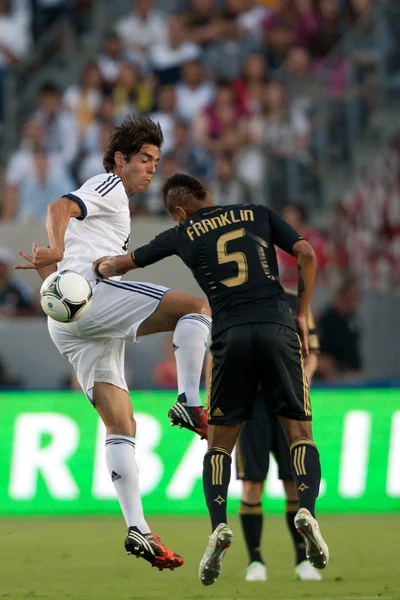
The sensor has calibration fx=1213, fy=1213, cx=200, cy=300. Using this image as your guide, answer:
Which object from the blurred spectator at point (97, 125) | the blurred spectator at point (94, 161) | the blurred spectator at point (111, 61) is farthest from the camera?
the blurred spectator at point (111, 61)

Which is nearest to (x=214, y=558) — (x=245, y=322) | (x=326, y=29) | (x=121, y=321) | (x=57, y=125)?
(x=245, y=322)

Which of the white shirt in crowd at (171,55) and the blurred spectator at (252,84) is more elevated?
the white shirt in crowd at (171,55)

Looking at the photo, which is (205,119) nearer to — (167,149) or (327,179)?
(167,149)

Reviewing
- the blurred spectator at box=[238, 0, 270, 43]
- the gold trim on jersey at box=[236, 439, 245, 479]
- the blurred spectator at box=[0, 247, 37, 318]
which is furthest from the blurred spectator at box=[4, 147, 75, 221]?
the gold trim on jersey at box=[236, 439, 245, 479]

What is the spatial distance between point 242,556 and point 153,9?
9971 mm

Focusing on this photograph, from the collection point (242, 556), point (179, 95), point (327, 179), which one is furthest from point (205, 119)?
point (242, 556)

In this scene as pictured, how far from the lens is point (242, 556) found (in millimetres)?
10383

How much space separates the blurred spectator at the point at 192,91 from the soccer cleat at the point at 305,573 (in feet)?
29.2

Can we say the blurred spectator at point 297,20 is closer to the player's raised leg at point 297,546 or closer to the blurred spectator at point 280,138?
the blurred spectator at point 280,138

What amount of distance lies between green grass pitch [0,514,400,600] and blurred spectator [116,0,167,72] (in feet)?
24.4

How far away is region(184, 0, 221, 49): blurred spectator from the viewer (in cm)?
1758

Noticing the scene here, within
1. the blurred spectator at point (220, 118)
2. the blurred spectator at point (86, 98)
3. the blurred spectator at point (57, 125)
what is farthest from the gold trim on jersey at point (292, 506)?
the blurred spectator at point (86, 98)

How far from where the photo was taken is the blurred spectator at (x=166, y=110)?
1622 cm

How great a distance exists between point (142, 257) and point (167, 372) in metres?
6.99
